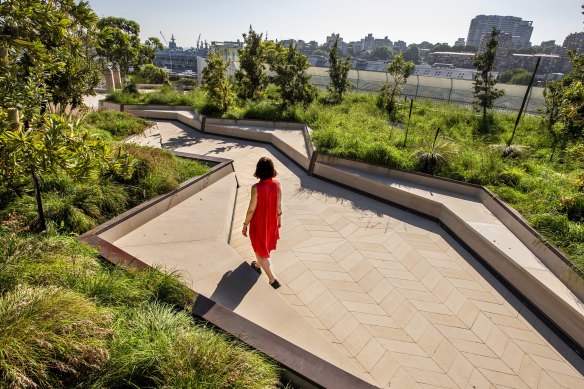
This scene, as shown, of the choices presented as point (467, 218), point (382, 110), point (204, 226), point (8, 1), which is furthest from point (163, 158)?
point (382, 110)

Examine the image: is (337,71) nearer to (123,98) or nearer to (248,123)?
(248,123)

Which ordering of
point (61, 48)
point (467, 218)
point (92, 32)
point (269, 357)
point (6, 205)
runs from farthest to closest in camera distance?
point (467, 218), point (6, 205), point (61, 48), point (92, 32), point (269, 357)

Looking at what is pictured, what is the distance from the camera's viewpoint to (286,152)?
10.2m

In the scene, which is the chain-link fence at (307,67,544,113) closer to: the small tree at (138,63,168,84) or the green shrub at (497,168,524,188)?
the green shrub at (497,168,524,188)

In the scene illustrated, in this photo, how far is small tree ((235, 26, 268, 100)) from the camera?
13586 mm

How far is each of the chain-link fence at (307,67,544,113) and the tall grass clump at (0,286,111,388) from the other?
667 inches

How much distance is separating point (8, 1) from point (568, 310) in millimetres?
6496

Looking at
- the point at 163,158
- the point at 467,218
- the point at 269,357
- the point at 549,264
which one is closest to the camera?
the point at 269,357

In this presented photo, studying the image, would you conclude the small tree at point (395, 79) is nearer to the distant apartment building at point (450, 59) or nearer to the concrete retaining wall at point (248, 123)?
the concrete retaining wall at point (248, 123)

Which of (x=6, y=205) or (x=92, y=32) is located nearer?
(x=92, y=32)

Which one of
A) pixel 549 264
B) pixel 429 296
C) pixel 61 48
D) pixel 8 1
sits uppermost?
pixel 8 1

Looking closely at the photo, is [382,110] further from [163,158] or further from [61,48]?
[61,48]

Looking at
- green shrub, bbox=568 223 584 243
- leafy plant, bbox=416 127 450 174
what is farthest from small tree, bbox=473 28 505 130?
green shrub, bbox=568 223 584 243

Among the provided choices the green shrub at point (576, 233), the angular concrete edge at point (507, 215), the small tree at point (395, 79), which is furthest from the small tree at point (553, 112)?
the green shrub at point (576, 233)
